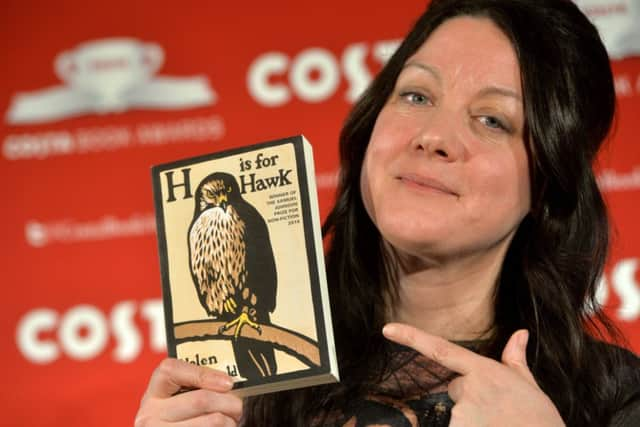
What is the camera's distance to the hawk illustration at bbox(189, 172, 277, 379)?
0.87 metres

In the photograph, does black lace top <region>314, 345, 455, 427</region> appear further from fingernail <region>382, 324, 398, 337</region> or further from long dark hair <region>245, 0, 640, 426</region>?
fingernail <region>382, 324, 398, 337</region>

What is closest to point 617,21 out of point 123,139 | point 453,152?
point 453,152

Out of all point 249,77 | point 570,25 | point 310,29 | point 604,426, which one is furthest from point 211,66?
point 604,426

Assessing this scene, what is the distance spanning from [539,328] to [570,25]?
38cm

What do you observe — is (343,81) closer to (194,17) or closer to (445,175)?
(194,17)

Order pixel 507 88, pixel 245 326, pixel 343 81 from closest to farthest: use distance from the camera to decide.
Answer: pixel 245 326, pixel 507 88, pixel 343 81

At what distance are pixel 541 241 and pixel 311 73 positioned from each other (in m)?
0.90

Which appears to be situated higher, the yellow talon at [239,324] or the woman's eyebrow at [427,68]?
the woman's eyebrow at [427,68]

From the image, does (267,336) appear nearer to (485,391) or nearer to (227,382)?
(227,382)

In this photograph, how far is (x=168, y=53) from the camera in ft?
6.22

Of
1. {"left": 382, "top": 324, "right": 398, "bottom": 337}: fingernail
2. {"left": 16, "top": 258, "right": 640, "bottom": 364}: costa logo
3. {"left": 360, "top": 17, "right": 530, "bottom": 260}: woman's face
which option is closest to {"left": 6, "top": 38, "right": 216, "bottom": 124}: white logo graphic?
{"left": 16, "top": 258, "right": 640, "bottom": 364}: costa logo

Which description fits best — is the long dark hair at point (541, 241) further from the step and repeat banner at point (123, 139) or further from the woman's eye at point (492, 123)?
the step and repeat banner at point (123, 139)

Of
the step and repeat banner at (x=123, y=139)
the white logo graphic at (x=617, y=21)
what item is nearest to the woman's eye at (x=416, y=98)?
the step and repeat banner at (x=123, y=139)

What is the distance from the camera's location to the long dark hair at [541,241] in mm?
990
